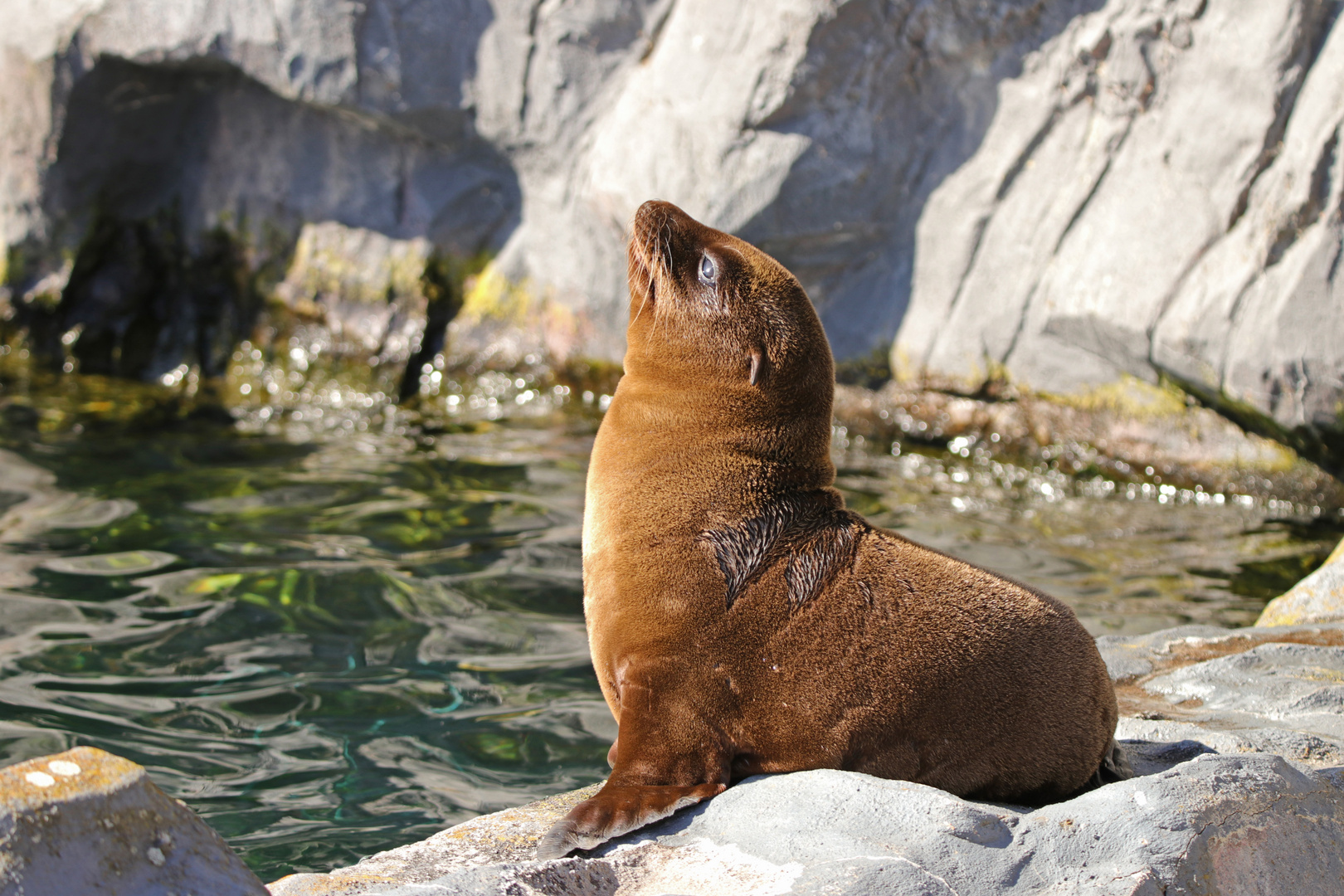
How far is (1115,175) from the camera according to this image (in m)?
8.53

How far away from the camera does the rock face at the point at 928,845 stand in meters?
2.27

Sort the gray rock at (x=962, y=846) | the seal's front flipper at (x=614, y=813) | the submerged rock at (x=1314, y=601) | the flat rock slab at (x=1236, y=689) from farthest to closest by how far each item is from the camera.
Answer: the submerged rock at (x=1314, y=601), the flat rock slab at (x=1236, y=689), the seal's front flipper at (x=614, y=813), the gray rock at (x=962, y=846)

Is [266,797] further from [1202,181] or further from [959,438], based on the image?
[1202,181]

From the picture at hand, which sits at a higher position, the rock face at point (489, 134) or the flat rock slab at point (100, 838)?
the rock face at point (489, 134)

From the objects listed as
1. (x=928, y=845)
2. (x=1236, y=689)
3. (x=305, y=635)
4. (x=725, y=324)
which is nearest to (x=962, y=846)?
(x=928, y=845)

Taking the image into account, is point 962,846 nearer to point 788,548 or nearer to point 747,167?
point 788,548

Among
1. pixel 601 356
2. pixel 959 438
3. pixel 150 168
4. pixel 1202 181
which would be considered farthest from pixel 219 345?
pixel 1202 181

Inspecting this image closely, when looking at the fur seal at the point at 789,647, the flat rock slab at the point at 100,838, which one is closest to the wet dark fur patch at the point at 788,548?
the fur seal at the point at 789,647

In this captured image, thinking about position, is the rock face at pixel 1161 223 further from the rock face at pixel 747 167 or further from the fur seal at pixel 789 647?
the fur seal at pixel 789 647

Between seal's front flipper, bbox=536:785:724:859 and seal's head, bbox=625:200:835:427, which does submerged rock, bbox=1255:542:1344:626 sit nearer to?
seal's head, bbox=625:200:835:427

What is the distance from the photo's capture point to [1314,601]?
474 centimetres

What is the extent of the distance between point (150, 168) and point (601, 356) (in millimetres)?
4615

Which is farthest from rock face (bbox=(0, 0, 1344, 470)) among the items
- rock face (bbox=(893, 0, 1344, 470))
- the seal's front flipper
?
the seal's front flipper

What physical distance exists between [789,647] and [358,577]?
327cm
